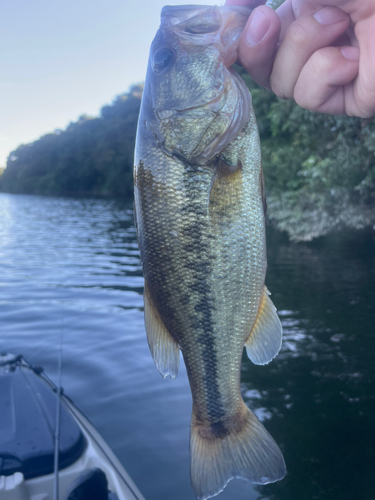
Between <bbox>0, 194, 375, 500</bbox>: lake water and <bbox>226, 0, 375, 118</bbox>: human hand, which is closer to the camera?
<bbox>226, 0, 375, 118</bbox>: human hand

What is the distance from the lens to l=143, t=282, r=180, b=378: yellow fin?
1988mm

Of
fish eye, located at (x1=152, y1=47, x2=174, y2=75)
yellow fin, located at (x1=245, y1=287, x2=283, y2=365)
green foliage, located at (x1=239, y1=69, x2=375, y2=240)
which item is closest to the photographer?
fish eye, located at (x1=152, y1=47, x2=174, y2=75)

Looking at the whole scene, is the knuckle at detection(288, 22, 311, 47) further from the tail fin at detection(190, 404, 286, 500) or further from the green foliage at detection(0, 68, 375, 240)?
the green foliage at detection(0, 68, 375, 240)

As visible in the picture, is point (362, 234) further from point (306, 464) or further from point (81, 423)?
point (81, 423)

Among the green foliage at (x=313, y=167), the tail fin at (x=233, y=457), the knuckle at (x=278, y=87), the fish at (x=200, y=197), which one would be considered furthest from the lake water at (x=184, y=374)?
the knuckle at (x=278, y=87)

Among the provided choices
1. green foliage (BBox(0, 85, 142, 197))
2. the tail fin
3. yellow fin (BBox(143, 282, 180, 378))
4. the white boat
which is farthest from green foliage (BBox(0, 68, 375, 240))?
green foliage (BBox(0, 85, 142, 197))

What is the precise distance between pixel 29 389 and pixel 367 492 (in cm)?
375

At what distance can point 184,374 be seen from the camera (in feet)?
21.6

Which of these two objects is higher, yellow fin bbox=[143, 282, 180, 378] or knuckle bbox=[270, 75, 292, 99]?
knuckle bbox=[270, 75, 292, 99]

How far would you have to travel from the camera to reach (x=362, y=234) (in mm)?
21625

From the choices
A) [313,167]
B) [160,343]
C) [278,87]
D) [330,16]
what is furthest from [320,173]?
[160,343]

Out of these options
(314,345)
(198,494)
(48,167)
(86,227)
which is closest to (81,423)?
(198,494)

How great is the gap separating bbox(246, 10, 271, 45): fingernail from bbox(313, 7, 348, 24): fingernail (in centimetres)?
22

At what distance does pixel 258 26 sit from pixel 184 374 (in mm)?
5609
